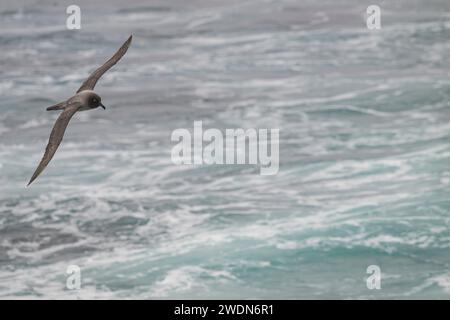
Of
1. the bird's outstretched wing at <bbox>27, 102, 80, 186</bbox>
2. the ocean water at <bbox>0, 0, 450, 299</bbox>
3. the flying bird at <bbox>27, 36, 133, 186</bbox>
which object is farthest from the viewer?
the ocean water at <bbox>0, 0, 450, 299</bbox>

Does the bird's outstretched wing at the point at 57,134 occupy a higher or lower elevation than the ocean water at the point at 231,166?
lower

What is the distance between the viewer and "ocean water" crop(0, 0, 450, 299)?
28297 mm

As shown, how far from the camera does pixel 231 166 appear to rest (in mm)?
35188

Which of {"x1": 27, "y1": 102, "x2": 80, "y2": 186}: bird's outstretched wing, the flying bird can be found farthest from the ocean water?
{"x1": 27, "y1": 102, "x2": 80, "y2": 186}: bird's outstretched wing

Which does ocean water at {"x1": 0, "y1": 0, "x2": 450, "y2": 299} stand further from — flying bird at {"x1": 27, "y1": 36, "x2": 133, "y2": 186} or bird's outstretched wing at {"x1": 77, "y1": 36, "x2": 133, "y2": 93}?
flying bird at {"x1": 27, "y1": 36, "x2": 133, "y2": 186}

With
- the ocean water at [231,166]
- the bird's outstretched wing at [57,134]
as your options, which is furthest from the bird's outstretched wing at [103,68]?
the ocean water at [231,166]

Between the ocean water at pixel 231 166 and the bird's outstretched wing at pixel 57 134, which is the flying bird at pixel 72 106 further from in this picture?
the ocean water at pixel 231 166

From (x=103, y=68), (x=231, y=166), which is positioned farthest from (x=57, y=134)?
(x=231, y=166)

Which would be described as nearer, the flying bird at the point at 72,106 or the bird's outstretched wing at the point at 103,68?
the flying bird at the point at 72,106

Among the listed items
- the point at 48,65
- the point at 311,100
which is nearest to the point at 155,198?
the point at 311,100

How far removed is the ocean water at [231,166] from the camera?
28297 mm

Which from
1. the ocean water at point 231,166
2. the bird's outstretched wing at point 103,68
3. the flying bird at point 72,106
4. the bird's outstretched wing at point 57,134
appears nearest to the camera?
the bird's outstretched wing at point 57,134

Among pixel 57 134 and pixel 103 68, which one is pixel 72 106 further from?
pixel 103 68

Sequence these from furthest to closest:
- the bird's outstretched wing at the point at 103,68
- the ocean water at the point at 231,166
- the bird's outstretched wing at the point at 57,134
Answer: the ocean water at the point at 231,166 < the bird's outstretched wing at the point at 103,68 < the bird's outstretched wing at the point at 57,134
